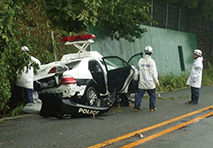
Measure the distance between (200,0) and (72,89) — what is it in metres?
16.7

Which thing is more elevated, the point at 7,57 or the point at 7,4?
the point at 7,4

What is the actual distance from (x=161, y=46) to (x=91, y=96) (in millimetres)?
11924

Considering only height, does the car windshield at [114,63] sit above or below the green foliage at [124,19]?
below

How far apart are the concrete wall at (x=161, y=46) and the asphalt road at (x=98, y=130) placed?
7.04 m

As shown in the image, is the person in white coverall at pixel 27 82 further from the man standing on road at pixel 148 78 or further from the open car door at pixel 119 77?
the man standing on road at pixel 148 78

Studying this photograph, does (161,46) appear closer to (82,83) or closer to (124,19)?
(124,19)

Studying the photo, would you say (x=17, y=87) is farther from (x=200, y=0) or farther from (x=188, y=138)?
(x=200, y=0)

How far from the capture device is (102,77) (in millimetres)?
10656

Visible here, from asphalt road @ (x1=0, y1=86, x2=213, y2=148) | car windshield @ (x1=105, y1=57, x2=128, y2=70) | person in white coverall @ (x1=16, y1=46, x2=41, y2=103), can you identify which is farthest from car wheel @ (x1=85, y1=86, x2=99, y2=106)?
person in white coverall @ (x1=16, y1=46, x2=41, y2=103)

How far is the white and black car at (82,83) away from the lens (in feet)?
30.1

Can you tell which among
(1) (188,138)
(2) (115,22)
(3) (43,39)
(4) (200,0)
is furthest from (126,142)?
(4) (200,0)

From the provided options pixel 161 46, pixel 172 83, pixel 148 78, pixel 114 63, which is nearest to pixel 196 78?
pixel 148 78

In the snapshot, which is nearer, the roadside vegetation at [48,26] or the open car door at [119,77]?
the roadside vegetation at [48,26]

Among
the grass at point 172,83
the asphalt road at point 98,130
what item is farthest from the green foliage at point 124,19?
the asphalt road at point 98,130
